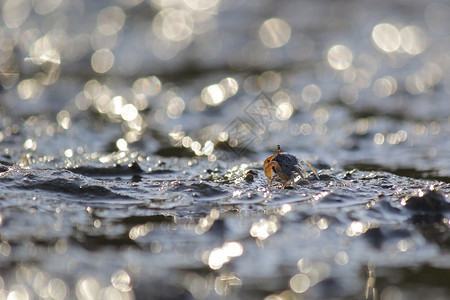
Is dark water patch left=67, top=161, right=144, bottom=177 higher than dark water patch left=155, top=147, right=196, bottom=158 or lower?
lower

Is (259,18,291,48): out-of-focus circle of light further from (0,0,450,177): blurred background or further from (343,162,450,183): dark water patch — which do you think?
(343,162,450,183): dark water patch

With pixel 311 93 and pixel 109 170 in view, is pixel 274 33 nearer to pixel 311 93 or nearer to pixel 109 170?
pixel 311 93

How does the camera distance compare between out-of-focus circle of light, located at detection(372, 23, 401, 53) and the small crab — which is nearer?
the small crab

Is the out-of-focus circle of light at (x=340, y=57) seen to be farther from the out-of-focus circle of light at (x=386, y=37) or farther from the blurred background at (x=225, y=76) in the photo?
the out-of-focus circle of light at (x=386, y=37)

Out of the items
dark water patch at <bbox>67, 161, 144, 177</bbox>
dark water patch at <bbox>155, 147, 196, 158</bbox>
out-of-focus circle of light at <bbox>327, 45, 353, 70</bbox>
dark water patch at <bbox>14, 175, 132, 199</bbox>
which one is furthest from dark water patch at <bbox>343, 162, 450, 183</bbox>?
out-of-focus circle of light at <bbox>327, 45, 353, 70</bbox>

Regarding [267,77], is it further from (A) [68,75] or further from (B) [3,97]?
(B) [3,97]
